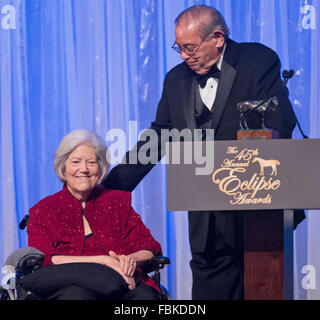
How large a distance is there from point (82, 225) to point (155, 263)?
1.28 feet

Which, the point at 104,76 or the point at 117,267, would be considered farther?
the point at 104,76

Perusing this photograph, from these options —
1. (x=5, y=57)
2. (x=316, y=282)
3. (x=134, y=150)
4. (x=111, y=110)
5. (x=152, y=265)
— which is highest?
(x=5, y=57)

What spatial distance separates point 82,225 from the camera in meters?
2.43

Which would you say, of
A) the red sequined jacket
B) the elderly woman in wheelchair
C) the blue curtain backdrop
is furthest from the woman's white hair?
the blue curtain backdrop

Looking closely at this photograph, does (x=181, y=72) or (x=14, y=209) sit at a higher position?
(x=181, y=72)

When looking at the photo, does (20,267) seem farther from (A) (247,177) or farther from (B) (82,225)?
(A) (247,177)

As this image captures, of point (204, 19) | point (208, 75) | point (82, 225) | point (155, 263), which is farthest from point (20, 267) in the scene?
point (204, 19)

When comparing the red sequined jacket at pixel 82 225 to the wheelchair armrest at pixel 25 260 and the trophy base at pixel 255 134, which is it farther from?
the trophy base at pixel 255 134

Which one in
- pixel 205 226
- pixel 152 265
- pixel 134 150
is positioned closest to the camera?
pixel 152 265

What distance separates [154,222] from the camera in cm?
331

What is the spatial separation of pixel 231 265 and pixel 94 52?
156 centimetres
